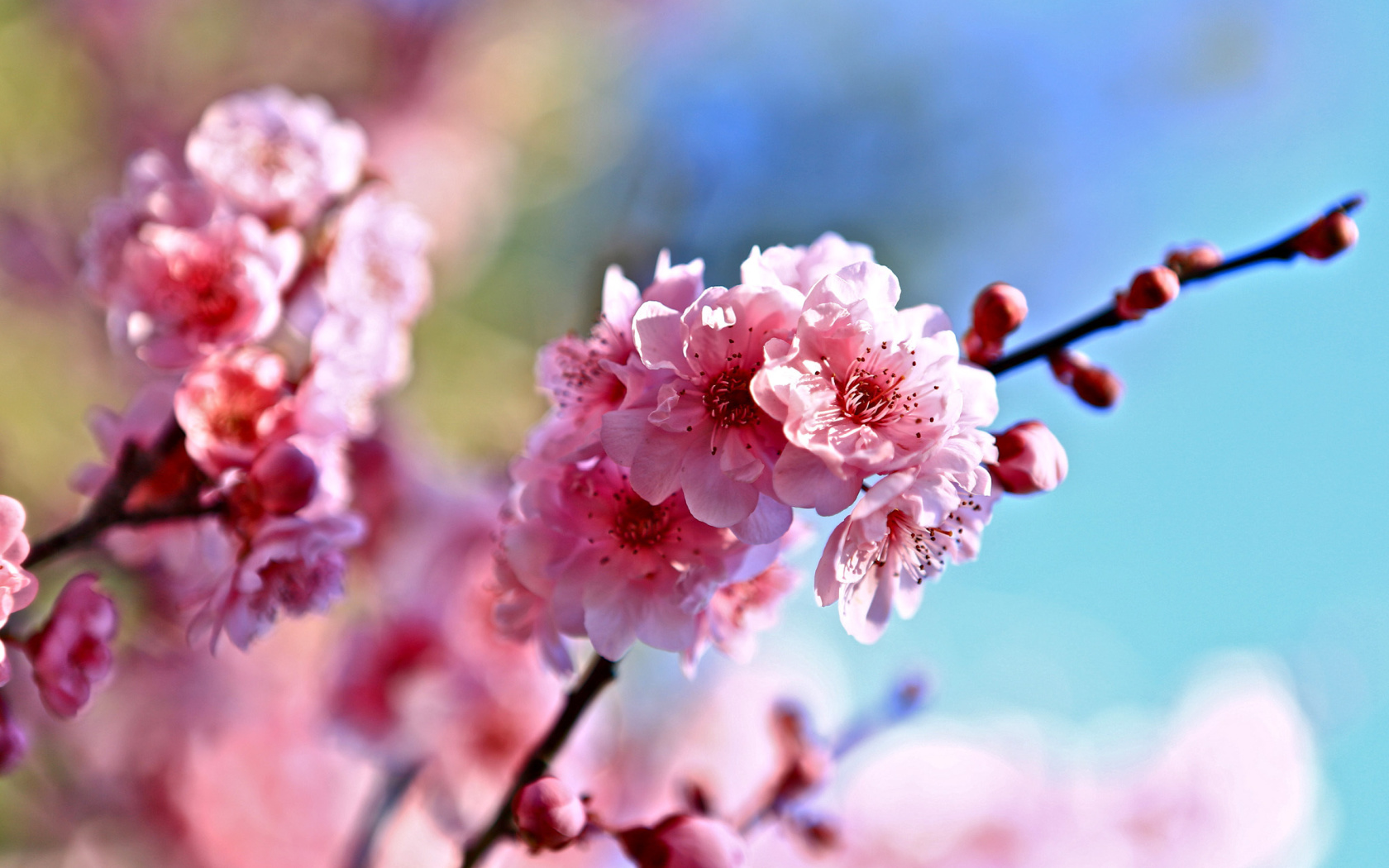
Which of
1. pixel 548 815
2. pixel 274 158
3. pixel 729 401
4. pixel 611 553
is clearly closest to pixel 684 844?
pixel 548 815

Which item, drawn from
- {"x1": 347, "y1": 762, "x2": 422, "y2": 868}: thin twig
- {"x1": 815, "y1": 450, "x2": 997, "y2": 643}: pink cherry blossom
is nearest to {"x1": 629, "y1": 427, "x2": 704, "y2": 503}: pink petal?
{"x1": 815, "y1": 450, "x2": 997, "y2": 643}: pink cherry blossom

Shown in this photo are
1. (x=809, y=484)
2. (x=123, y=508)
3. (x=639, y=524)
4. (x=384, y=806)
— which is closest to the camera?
(x=809, y=484)

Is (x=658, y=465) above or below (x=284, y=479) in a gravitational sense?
above

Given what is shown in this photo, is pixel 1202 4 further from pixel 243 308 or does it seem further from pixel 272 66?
pixel 243 308

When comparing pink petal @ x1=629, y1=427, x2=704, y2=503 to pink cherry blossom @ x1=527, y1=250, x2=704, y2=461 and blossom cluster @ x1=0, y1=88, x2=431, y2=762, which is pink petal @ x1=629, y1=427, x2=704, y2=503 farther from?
blossom cluster @ x1=0, y1=88, x2=431, y2=762

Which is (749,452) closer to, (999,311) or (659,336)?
(659,336)

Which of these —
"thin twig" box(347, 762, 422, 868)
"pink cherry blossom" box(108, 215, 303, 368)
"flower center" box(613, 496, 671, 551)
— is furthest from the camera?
"thin twig" box(347, 762, 422, 868)

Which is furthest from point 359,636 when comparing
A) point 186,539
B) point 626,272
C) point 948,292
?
point 948,292
